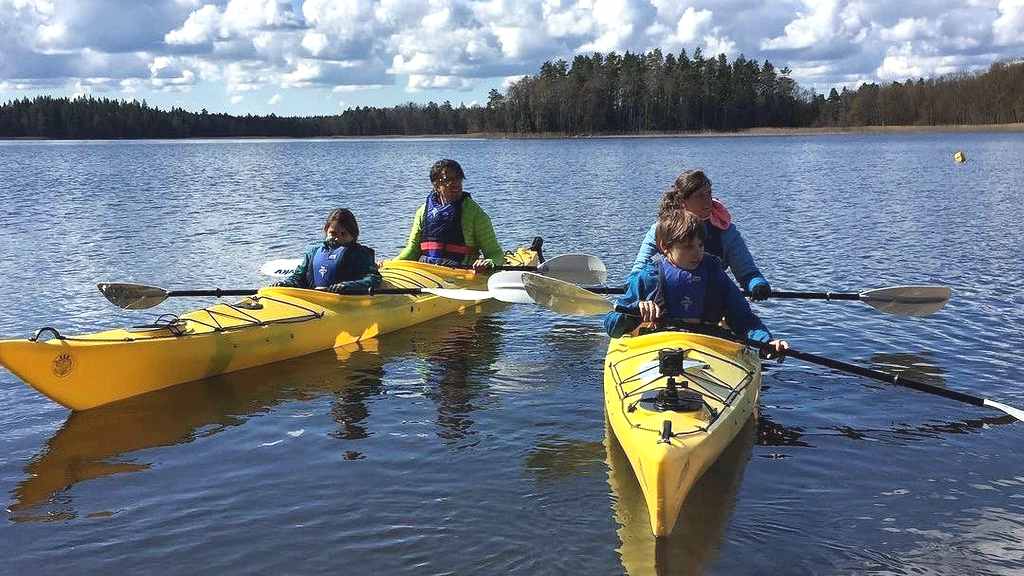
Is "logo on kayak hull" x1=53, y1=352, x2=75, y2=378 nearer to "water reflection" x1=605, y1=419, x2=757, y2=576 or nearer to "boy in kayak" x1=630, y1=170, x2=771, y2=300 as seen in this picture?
"water reflection" x1=605, y1=419, x2=757, y2=576

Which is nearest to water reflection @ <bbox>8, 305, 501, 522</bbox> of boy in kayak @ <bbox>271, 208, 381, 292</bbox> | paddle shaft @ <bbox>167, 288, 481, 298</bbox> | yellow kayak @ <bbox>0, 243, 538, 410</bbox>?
yellow kayak @ <bbox>0, 243, 538, 410</bbox>

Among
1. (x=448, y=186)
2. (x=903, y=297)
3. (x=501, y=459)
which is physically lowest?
(x=501, y=459)

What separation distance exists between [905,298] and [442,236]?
5.79m

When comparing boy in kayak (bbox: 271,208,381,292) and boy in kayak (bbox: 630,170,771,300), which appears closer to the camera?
boy in kayak (bbox: 630,170,771,300)

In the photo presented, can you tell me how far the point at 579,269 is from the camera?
12.5 metres

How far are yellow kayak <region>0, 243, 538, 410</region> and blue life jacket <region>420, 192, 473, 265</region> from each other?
384 mm

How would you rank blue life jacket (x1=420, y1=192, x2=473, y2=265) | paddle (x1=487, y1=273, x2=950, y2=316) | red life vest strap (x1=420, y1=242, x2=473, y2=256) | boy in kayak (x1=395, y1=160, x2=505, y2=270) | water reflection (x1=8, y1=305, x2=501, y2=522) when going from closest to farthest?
water reflection (x1=8, y1=305, x2=501, y2=522), paddle (x1=487, y1=273, x2=950, y2=316), boy in kayak (x1=395, y1=160, x2=505, y2=270), blue life jacket (x1=420, y1=192, x2=473, y2=265), red life vest strap (x1=420, y1=242, x2=473, y2=256)

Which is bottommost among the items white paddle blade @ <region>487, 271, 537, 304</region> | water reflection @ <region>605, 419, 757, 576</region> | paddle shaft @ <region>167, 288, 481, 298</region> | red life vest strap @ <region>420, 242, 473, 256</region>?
water reflection @ <region>605, 419, 757, 576</region>

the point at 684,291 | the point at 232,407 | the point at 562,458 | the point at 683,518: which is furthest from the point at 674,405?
the point at 232,407

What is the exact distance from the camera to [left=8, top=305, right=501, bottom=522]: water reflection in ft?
22.5

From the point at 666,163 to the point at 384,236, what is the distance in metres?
34.6

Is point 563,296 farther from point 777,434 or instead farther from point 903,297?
point 903,297

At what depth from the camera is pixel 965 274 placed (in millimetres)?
14711

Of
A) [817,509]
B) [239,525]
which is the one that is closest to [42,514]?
[239,525]
